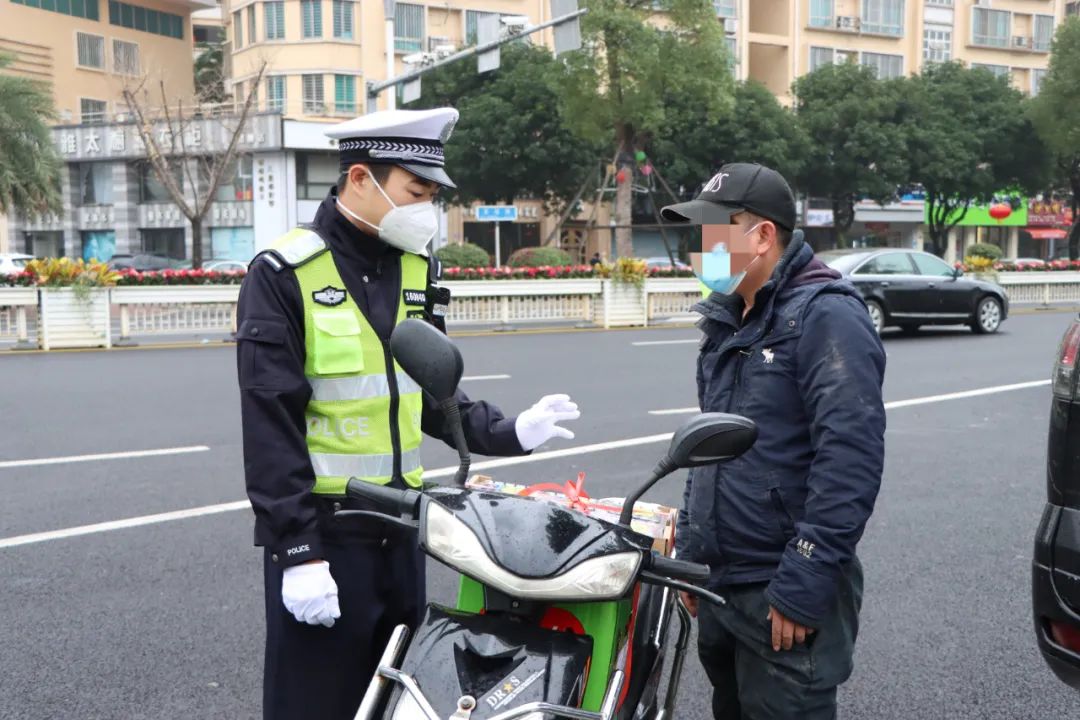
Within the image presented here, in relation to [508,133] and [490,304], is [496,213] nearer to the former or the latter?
[508,133]

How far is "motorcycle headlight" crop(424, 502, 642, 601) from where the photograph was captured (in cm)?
196

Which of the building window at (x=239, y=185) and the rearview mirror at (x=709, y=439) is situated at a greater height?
the building window at (x=239, y=185)

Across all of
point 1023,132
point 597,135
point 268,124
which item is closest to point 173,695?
point 597,135

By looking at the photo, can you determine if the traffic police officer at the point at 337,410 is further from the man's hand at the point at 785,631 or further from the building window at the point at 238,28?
the building window at the point at 238,28

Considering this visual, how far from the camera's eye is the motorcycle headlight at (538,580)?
196 centimetres

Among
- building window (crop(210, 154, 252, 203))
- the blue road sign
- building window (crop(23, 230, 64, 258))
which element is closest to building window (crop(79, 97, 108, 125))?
building window (crop(23, 230, 64, 258))

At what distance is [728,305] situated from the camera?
8.96 ft

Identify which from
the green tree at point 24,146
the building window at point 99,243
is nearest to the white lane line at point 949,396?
the green tree at point 24,146

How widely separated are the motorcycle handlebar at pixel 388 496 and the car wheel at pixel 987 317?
17.6 metres

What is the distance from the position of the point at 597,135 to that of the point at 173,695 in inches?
1168

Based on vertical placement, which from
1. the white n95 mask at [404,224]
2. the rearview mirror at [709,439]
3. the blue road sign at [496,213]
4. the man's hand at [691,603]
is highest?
the blue road sign at [496,213]

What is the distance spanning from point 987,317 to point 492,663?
59.0ft

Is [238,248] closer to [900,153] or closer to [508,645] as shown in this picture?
[900,153]

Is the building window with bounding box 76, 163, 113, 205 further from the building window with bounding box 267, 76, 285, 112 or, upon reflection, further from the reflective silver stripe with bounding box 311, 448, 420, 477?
the reflective silver stripe with bounding box 311, 448, 420, 477
